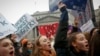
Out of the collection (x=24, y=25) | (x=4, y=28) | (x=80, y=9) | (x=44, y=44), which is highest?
(x=80, y=9)

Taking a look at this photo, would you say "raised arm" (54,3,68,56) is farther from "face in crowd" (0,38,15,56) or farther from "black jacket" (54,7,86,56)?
"face in crowd" (0,38,15,56)

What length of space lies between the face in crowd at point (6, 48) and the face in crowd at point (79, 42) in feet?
3.49

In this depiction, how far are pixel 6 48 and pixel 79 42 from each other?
3.98 feet

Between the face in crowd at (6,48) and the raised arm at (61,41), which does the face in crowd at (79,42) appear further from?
the face in crowd at (6,48)

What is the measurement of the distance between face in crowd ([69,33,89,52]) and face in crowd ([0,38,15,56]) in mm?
1063

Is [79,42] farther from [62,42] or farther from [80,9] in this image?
[80,9]

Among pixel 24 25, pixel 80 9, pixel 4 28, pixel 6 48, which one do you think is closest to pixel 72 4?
pixel 80 9

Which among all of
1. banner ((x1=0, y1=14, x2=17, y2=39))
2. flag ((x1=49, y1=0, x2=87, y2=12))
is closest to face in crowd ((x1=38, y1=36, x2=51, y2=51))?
flag ((x1=49, y1=0, x2=87, y2=12))

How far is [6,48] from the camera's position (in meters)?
3.57

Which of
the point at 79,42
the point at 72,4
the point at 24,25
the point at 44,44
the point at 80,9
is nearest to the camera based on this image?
the point at 79,42

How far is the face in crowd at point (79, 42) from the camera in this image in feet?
13.7

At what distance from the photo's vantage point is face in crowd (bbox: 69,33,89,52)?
4.18 meters

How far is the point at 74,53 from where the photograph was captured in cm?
404

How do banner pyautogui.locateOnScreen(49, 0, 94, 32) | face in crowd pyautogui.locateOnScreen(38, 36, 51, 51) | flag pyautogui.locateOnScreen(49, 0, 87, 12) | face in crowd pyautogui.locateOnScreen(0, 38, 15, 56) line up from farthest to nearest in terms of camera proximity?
banner pyautogui.locateOnScreen(49, 0, 94, 32)
flag pyautogui.locateOnScreen(49, 0, 87, 12)
face in crowd pyautogui.locateOnScreen(38, 36, 51, 51)
face in crowd pyautogui.locateOnScreen(0, 38, 15, 56)
